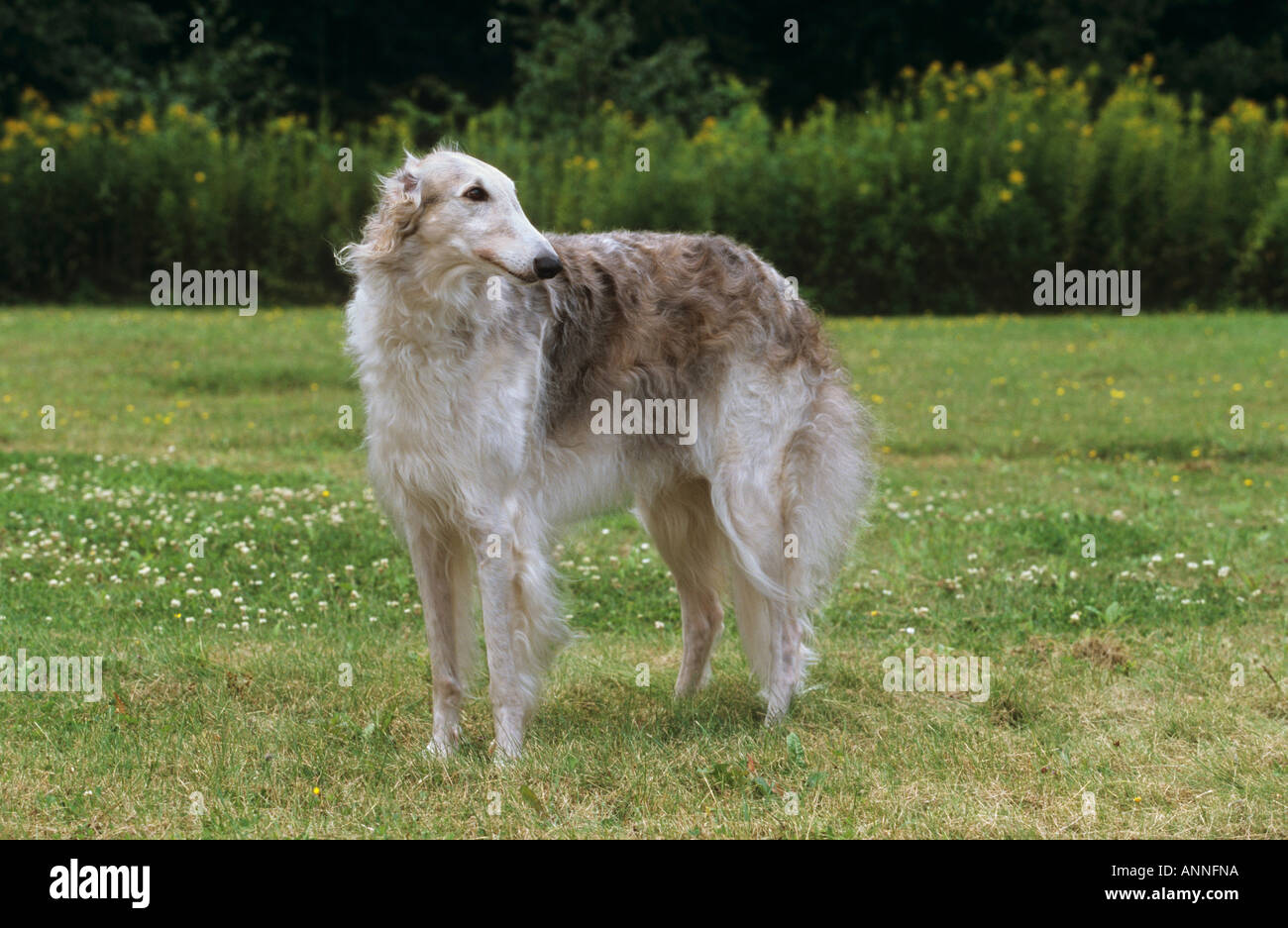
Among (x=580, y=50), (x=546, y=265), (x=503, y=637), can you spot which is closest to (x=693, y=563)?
(x=503, y=637)

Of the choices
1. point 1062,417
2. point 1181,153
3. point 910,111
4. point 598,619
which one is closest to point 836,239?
point 910,111

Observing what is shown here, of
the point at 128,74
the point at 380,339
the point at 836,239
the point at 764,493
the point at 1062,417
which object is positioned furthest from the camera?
the point at 128,74

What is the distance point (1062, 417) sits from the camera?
452 inches

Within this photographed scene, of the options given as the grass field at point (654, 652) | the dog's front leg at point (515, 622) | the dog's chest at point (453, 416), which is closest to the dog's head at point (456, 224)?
the dog's chest at point (453, 416)

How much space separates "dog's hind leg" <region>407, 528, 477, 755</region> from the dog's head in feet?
3.26

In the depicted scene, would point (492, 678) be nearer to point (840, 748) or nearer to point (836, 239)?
point (840, 748)

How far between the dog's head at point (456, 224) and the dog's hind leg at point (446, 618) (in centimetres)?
99

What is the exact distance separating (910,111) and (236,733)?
15522mm

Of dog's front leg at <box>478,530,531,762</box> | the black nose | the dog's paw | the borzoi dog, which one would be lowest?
the dog's paw

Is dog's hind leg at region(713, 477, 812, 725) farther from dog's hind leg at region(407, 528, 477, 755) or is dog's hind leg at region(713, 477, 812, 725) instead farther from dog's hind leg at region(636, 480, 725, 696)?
dog's hind leg at region(407, 528, 477, 755)

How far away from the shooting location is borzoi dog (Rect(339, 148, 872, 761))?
4641 mm

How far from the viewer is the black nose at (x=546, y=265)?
4418 millimetres

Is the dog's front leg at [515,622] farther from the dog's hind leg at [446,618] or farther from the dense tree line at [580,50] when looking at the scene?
the dense tree line at [580,50]

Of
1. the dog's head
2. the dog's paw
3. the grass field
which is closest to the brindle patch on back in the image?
the dog's head
